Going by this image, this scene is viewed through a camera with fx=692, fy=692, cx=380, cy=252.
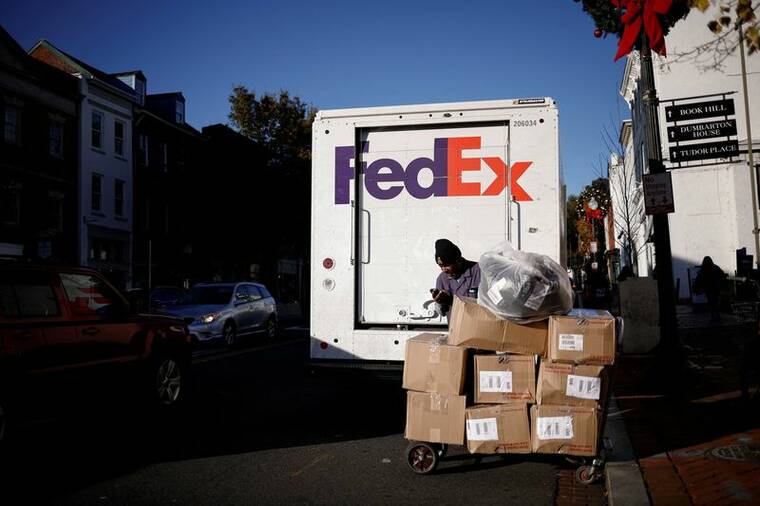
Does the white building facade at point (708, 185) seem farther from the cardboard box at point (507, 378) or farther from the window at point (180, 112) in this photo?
Result: the window at point (180, 112)

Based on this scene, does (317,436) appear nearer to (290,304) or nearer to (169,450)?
(169,450)

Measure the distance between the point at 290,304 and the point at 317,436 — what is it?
28.6m

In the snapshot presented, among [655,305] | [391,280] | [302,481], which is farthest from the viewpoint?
[655,305]

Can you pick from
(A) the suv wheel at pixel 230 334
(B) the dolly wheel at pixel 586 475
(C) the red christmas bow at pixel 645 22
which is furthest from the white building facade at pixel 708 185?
(C) the red christmas bow at pixel 645 22

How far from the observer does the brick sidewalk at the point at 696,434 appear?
4.54 meters

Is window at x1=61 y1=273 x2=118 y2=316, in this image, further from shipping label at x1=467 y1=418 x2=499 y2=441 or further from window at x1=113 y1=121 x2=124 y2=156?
window at x1=113 y1=121 x2=124 y2=156

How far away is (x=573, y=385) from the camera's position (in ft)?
16.3

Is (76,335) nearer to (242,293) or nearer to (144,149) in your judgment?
(242,293)

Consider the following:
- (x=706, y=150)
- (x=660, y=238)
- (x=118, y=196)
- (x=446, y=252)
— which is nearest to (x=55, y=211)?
(x=118, y=196)

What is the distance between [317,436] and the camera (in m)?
6.83

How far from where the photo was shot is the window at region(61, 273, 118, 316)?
671cm

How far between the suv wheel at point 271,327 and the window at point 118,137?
19025mm

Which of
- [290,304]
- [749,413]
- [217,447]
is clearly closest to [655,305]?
[749,413]

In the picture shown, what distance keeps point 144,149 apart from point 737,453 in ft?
114
